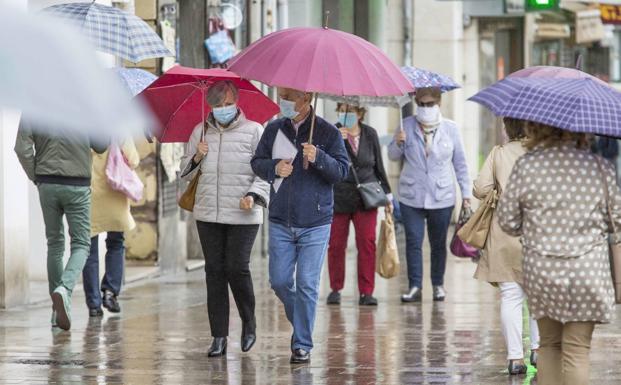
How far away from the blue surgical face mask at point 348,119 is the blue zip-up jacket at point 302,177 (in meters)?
3.58

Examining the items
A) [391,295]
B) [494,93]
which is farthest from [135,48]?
[391,295]

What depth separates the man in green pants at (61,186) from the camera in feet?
38.2

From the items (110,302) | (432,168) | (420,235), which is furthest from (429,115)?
(110,302)

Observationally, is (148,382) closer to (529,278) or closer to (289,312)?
(289,312)

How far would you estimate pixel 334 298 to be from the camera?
554 inches

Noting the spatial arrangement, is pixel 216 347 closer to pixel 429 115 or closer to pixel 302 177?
pixel 302 177

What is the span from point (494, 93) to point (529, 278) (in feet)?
3.30

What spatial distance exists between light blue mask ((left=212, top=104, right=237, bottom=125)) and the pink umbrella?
0.53 m

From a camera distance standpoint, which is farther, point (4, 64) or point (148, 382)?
point (148, 382)

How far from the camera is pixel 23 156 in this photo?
11648mm

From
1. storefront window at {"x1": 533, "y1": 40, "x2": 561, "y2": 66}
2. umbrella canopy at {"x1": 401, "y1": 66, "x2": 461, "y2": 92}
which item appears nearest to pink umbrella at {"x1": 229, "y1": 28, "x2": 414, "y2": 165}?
umbrella canopy at {"x1": 401, "y1": 66, "x2": 461, "y2": 92}

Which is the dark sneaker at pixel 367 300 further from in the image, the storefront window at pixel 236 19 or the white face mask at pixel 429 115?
the storefront window at pixel 236 19

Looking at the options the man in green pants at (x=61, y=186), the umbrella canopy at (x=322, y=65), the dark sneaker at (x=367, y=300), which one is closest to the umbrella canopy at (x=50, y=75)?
the umbrella canopy at (x=322, y=65)

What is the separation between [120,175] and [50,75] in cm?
775
